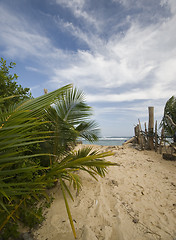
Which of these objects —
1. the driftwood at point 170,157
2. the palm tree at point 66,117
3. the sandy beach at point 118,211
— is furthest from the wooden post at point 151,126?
the palm tree at point 66,117

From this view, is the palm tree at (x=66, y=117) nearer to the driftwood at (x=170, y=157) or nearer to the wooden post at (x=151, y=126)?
the driftwood at (x=170, y=157)

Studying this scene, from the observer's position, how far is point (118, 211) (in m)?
2.11

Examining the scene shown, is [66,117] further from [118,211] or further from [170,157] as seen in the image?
[170,157]

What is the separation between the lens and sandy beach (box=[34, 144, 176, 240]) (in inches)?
67.0

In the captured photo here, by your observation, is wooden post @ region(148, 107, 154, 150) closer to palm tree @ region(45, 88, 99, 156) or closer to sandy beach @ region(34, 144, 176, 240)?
sandy beach @ region(34, 144, 176, 240)

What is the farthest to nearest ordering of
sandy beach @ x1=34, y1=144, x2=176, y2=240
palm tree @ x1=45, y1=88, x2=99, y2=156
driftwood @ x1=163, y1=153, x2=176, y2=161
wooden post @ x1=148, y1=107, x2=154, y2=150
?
wooden post @ x1=148, y1=107, x2=154, y2=150, driftwood @ x1=163, y1=153, x2=176, y2=161, palm tree @ x1=45, y1=88, x2=99, y2=156, sandy beach @ x1=34, y1=144, x2=176, y2=240

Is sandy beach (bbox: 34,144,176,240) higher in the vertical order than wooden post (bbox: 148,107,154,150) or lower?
lower

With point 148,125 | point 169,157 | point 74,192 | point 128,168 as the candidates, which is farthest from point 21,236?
point 148,125

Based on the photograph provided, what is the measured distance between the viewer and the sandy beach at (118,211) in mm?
1701

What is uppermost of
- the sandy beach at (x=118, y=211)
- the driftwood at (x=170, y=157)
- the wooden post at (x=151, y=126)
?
the wooden post at (x=151, y=126)

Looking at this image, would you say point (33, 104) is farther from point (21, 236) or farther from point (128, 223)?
point (128, 223)

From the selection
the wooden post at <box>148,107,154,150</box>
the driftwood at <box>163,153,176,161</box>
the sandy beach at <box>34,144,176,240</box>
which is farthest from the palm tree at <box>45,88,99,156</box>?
the wooden post at <box>148,107,154,150</box>

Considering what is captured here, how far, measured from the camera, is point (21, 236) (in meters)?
1.69

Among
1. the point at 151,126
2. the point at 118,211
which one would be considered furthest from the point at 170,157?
the point at 118,211
